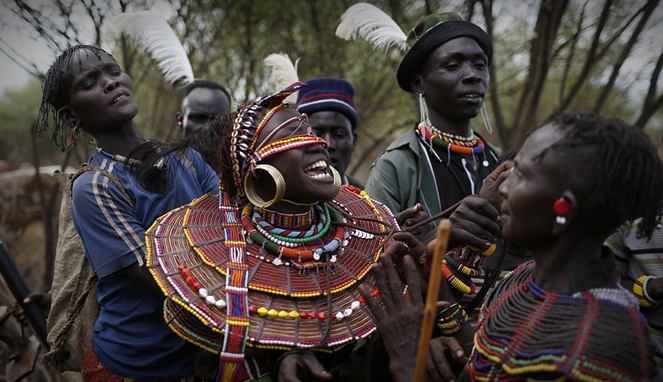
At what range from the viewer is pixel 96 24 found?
4.48 m

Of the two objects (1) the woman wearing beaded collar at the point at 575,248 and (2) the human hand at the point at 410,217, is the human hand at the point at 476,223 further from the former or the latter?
(1) the woman wearing beaded collar at the point at 575,248

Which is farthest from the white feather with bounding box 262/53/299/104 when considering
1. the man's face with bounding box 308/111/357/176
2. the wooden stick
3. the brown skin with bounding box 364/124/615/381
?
the wooden stick

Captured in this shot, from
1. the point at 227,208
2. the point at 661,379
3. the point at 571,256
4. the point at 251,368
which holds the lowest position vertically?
the point at 661,379

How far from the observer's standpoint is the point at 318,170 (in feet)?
7.25

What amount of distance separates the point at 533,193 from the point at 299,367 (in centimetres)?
100

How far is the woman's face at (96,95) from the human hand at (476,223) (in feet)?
5.44

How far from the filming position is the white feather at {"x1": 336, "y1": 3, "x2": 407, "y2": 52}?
337cm

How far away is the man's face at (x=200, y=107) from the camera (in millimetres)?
4227

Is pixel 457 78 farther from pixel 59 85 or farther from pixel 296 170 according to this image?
pixel 59 85

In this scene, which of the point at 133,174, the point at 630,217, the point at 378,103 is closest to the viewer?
the point at 630,217

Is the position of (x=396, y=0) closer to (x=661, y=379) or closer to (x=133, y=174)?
(x=133, y=174)

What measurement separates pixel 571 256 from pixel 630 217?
0.20 meters

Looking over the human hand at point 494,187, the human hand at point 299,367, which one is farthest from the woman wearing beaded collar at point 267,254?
the human hand at point 494,187

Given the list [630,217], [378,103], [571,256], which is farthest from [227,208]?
[378,103]
